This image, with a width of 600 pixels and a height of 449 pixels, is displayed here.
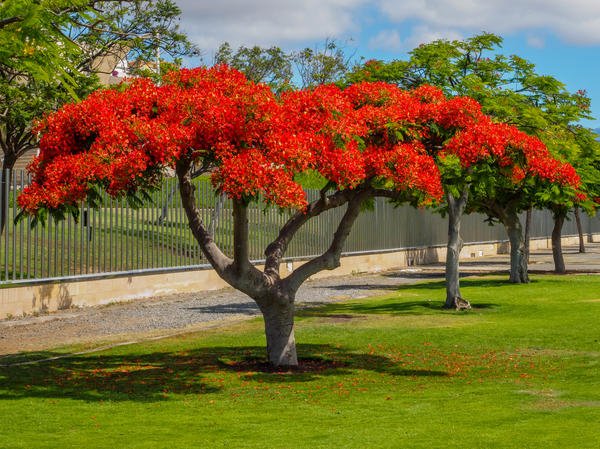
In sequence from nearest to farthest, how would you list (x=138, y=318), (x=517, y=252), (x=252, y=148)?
1. (x=252, y=148)
2. (x=138, y=318)
3. (x=517, y=252)

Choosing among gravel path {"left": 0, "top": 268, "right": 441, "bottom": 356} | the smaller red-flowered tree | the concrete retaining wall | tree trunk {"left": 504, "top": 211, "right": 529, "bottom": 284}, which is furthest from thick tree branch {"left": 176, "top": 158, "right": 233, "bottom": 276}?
tree trunk {"left": 504, "top": 211, "right": 529, "bottom": 284}

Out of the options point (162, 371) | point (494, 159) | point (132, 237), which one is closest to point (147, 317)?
point (132, 237)

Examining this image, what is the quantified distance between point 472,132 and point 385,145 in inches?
47.3

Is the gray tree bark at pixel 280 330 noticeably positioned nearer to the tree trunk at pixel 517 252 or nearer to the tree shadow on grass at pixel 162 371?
the tree shadow on grass at pixel 162 371

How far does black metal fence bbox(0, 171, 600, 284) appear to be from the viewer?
63.2ft

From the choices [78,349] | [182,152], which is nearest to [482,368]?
[182,152]

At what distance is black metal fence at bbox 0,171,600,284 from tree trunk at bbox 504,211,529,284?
6787mm

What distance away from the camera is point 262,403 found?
1045cm

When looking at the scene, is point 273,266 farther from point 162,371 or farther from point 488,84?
point 488,84

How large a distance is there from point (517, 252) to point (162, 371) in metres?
17.8

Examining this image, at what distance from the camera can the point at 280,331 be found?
1296 cm

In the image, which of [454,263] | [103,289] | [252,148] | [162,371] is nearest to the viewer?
[252,148]

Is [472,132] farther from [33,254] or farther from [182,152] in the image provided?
[33,254]

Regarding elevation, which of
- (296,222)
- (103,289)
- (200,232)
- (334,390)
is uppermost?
(296,222)
